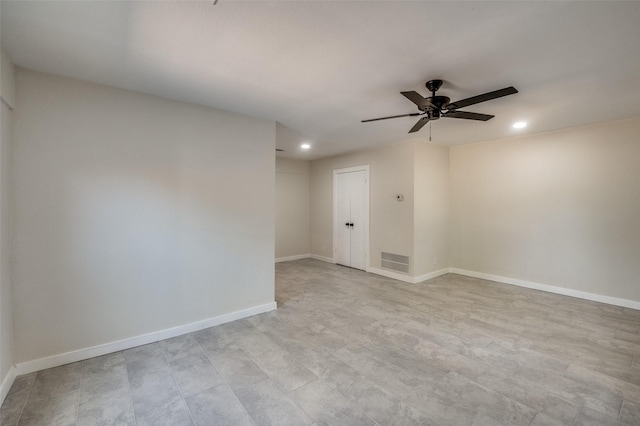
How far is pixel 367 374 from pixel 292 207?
16.9 ft

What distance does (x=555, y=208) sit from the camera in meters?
4.46

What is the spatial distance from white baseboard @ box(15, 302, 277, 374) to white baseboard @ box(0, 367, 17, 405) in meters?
0.05

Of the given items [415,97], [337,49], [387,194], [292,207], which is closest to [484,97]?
[415,97]

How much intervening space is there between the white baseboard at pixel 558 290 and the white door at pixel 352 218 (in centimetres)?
202

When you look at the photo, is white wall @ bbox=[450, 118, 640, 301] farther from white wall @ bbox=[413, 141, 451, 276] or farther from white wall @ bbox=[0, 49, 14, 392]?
white wall @ bbox=[0, 49, 14, 392]

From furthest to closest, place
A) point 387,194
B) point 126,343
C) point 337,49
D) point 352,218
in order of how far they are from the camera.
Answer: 1. point 352,218
2. point 387,194
3. point 126,343
4. point 337,49

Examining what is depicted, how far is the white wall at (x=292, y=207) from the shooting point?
22.8 ft

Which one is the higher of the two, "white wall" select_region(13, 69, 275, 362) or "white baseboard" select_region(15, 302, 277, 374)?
"white wall" select_region(13, 69, 275, 362)

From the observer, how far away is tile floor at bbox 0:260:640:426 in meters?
1.92

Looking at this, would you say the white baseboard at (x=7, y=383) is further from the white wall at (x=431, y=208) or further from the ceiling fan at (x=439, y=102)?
the white wall at (x=431, y=208)

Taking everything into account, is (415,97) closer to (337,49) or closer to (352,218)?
(337,49)

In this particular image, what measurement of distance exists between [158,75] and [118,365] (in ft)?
8.63

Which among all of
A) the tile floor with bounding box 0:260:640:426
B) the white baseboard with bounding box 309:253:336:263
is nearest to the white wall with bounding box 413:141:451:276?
the tile floor with bounding box 0:260:640:426

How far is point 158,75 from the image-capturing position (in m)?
2.48
